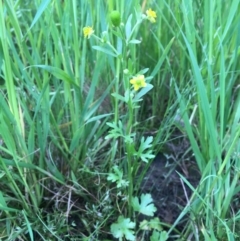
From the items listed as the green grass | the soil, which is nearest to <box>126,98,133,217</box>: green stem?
the green grass

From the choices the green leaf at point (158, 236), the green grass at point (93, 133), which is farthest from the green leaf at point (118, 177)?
the green leaf at point (158, 236)

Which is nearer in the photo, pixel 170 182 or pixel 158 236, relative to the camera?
pixel 158 236

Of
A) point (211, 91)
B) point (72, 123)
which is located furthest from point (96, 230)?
point (211, 91)

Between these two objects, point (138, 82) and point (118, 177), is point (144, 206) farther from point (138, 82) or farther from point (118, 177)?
point (138, 82)

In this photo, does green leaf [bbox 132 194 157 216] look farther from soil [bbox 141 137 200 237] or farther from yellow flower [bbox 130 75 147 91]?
yellow flower [bbox 130 75 147 91]

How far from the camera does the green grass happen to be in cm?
85

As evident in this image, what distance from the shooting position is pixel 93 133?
983mm

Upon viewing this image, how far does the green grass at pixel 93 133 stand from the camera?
847mm

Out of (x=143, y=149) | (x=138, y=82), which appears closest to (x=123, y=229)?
(x=143, y=149)

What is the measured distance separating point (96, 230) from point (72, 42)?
38 cm

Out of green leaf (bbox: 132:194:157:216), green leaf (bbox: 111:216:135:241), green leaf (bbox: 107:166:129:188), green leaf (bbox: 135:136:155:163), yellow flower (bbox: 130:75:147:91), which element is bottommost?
green leaf (bbox: 111:216:135:241)

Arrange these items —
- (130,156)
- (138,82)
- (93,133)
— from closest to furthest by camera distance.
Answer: (138,82), (130,156), (93,133)

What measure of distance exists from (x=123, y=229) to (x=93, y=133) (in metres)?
0.21

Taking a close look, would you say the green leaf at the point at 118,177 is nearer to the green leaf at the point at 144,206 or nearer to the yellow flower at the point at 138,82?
the green leaf at the point at 144,206
